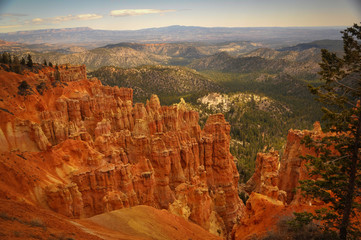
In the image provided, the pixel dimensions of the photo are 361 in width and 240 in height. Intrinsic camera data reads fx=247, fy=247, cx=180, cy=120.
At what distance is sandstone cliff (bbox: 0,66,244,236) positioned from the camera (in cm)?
2014

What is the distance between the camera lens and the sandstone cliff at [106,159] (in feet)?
66.1

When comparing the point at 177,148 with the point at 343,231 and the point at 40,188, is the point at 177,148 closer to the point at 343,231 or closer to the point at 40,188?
the point at 40,188

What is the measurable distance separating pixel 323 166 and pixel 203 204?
15696 mm

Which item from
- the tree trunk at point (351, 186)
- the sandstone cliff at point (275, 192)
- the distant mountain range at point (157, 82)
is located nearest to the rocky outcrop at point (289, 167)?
the sandstone cliff at point (275, 192)

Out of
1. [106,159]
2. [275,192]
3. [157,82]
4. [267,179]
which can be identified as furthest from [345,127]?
[157,82]

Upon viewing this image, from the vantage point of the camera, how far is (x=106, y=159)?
27.8m

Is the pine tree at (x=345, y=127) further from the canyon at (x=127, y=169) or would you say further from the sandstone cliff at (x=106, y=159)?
the sandstone cliff at (x=106, y=159)

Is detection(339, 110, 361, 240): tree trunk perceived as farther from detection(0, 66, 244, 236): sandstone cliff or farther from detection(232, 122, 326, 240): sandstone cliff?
detection(0, 66, 244, 236): sandstone cliff

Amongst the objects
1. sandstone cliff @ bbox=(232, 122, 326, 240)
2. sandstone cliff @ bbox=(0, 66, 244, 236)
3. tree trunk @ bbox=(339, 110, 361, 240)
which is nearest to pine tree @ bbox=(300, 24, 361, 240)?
tree trunk @ bbox=(339, 110, 361, 240)

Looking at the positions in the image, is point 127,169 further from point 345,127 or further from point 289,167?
point 289,167

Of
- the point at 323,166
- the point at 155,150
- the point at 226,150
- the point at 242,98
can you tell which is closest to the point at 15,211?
the point at 323,166

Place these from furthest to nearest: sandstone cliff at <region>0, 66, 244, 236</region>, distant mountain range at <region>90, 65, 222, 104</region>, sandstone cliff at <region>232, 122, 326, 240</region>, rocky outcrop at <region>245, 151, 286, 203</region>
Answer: distant mountain range at <region>90, 65, 222, 104</region> < rocky outcrop at <region>245, 151, 286, 203</region> < sandstone cliff at <region>0, 66, 244, 236</region> < sandstone cliff at <region>232, 122, 326, 240</region>

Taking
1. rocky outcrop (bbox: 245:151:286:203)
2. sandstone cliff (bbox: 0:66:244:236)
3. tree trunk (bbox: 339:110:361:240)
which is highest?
tree trunk (bbox: 339:110:361:240)

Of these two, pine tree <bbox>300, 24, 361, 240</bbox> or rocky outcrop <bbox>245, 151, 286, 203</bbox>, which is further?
rocky outcrop <bbox>245, 151, 286, 203</bbox>
